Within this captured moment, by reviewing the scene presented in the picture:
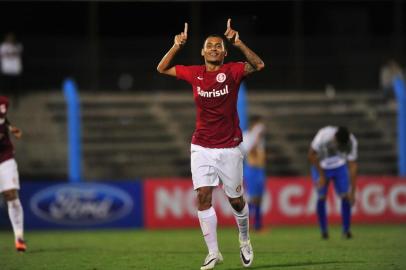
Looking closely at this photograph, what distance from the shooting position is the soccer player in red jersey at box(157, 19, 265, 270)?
37.9 ft

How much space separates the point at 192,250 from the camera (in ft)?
49.0

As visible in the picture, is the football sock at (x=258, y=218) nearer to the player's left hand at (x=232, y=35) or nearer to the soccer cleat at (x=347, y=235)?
the soccer cleat at (x=347, y=235)

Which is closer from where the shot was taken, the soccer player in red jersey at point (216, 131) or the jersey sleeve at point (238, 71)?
the soccer player in red jersey at point (216, 131)

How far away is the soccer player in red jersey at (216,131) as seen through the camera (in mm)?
11539

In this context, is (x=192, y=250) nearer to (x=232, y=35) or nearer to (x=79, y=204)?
(x=232, y=35)

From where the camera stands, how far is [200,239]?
59.6 feet

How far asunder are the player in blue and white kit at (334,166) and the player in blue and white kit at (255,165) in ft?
10.6

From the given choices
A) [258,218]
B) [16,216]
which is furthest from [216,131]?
[258,218]

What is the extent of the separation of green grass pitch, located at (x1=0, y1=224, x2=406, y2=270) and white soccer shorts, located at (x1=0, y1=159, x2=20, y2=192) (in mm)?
941

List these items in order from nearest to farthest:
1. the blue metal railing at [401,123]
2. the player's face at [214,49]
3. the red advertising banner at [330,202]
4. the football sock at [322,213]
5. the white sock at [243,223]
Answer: the player's face at [214,49] < the white sock at [243,223] < the football sock at [322,213] < the red advertising banner at [330,202] < the blue metal railing at [401,123]

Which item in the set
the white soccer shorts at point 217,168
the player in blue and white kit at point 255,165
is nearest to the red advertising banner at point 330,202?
the player in blue and white kit at point 255,165

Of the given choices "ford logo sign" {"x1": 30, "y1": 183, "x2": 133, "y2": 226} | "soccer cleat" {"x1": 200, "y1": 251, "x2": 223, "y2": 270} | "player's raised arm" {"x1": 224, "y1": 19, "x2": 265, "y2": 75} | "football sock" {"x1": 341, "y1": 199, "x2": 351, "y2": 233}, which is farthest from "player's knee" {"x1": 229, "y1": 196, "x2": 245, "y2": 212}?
"ford logo sign" {"x1": 30, "y1": 183, "x2": 133, "y2": 226}

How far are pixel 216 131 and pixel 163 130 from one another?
14.6 m

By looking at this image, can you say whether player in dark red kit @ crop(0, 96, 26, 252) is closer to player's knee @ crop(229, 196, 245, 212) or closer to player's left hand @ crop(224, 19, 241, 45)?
player's knee @ crop(229, 196, 245, 212)
